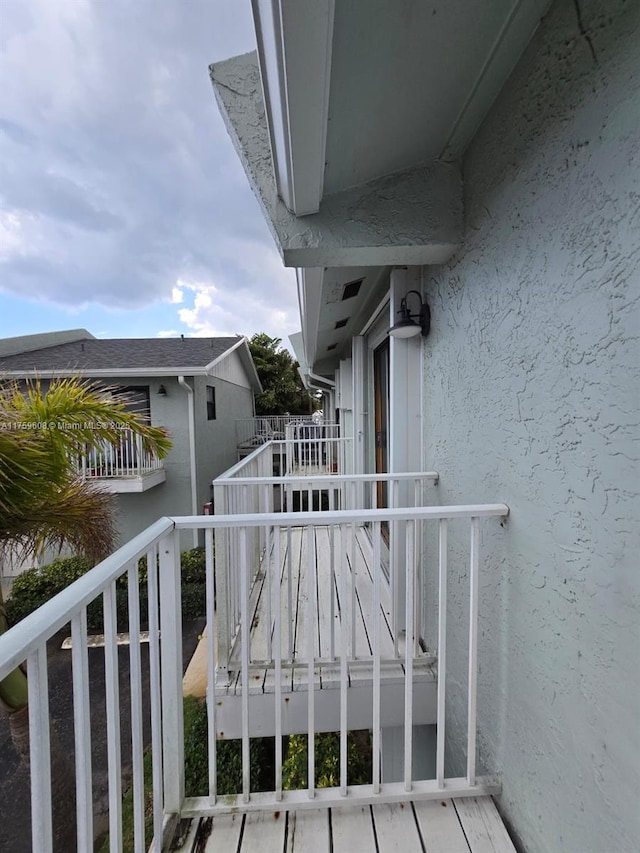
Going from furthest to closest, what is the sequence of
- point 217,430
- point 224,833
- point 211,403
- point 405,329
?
point 217,430
point 211,403
point 405,329
point 224,833

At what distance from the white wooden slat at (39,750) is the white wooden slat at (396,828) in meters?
1.19

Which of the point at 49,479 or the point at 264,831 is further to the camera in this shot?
the point at 49,479

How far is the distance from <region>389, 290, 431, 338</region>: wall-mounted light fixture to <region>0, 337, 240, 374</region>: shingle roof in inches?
273

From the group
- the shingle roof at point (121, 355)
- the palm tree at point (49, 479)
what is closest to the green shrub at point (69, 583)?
the palm tree at point (49, 479)

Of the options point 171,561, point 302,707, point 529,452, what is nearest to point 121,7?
point 171,561

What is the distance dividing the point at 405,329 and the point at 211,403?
8.59m

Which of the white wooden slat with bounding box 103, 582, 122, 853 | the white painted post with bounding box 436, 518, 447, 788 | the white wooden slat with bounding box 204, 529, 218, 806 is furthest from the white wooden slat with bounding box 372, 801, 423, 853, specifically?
the white wooden slat with bounding box 103, 582, 122, 853

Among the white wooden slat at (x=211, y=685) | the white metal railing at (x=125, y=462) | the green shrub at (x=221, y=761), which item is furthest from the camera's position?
the white metal railing at (x=125, y=462)

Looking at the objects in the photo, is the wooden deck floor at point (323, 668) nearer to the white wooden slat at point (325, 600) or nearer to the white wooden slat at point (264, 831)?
the white wooden slat at point (325, 600)

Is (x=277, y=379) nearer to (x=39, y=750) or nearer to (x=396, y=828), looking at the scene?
(x=396, y=828)

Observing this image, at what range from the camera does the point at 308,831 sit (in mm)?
1362

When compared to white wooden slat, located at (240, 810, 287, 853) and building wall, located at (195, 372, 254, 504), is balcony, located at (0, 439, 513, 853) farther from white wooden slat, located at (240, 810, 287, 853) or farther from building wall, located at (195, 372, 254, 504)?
building wall, located at (195, 372, 254, 504)

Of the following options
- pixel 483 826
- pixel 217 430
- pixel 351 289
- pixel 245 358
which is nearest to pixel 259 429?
pixel 245 358

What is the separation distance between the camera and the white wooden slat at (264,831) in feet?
4.31
